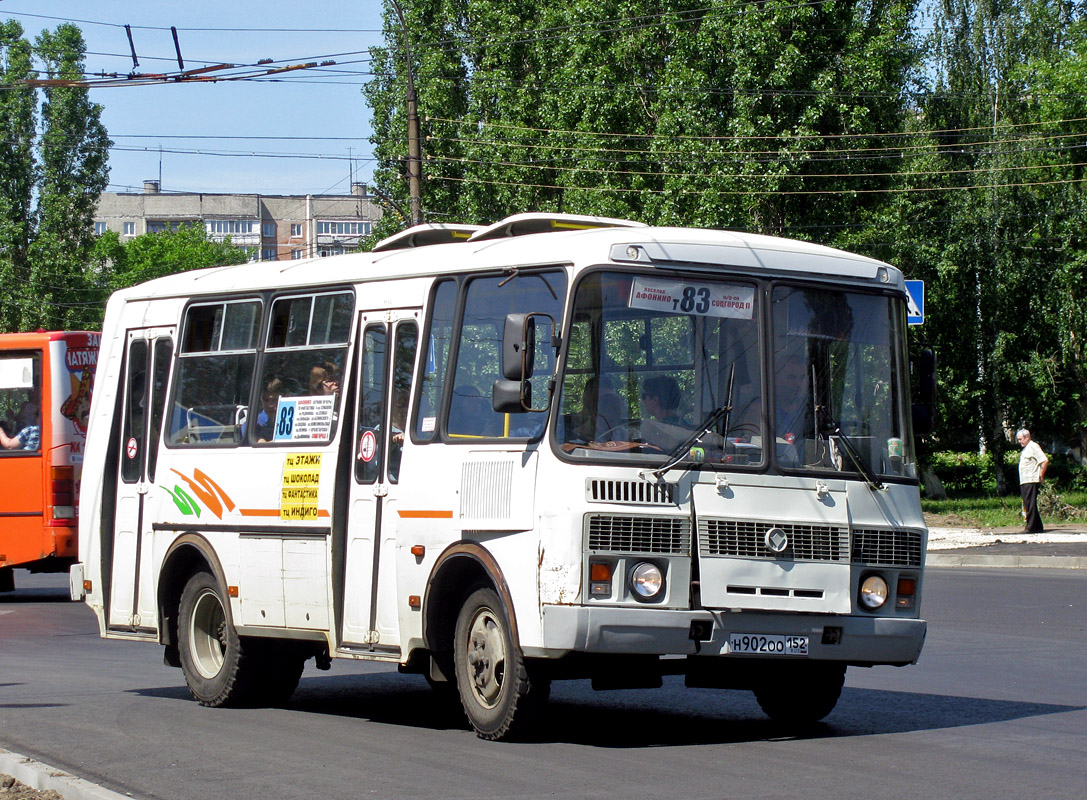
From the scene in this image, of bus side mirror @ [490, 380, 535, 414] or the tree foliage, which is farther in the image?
the tree foliage

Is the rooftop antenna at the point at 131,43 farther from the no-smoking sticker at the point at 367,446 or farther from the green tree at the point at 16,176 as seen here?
the green tree at the point at 16,176

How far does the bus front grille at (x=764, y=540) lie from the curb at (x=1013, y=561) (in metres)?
15.0

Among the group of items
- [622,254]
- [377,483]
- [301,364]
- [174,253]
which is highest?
[174,253]

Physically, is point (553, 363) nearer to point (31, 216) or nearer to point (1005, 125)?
point (1005, 125)

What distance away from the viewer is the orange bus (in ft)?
67.7

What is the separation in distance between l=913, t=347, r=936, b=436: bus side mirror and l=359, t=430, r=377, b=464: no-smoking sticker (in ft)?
10.7

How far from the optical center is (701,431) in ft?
28.7

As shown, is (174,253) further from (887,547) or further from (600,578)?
(600,578)

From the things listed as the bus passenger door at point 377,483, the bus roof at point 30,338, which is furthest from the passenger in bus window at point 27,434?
the bus passenger door at point 377,483

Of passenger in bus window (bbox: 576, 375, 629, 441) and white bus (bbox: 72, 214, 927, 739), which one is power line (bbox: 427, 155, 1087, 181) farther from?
passenger in bus window (bbox: 576, 375, 629, 441)

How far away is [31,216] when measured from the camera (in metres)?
64.9

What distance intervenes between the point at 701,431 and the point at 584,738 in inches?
74.4

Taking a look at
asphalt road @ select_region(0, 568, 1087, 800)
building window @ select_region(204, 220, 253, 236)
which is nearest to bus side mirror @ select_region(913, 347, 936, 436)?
asphalt road @ select_region(0, 568, 1087, 800)

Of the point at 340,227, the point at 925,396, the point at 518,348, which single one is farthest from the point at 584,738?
the point at 340,227
